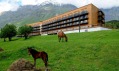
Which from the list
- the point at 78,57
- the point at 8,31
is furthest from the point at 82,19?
the point at 78,57

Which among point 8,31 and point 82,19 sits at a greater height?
point 82,19

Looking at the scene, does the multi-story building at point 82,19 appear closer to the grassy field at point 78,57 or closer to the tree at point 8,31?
the tree at point 8,31

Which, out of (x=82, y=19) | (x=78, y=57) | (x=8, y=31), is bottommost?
(x=78, y=57)

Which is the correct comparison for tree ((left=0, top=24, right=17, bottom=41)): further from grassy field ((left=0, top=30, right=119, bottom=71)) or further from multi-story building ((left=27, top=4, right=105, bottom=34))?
grassy field ((left=0, top=30, right=119, bottom=71))

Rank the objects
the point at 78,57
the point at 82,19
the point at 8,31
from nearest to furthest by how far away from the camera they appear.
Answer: the point at 78,57 < the point at 8,31 < the point at 82,19

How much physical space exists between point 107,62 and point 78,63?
356 centimetres

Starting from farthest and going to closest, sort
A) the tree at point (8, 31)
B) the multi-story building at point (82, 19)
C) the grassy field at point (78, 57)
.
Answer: the multi-story building at point (82, 19) → the tree at point (8, 31) → the grassy field at point (78, 57)

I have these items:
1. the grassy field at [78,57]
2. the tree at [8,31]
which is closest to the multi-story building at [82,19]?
the tree at [8,31]

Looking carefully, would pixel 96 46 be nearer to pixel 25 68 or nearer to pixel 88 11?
pixel 25 68

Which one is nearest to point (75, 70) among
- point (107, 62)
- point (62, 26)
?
point (107, 62)

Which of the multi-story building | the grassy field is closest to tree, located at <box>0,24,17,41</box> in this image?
the multi-story building

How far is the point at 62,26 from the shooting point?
165000mm

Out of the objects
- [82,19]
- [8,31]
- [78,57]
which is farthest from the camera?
[82,19]

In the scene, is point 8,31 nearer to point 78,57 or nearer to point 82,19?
point 82,19
